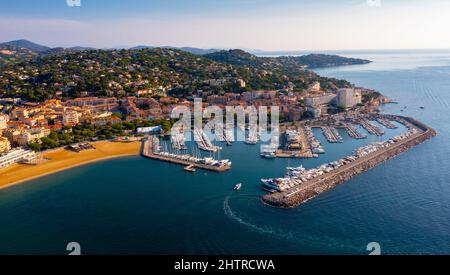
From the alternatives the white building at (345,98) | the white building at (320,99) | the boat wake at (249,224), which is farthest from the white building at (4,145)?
the white building at (345,98)

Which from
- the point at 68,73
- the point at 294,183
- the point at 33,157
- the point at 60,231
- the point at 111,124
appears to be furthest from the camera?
the point at 68,73

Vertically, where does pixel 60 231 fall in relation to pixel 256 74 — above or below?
below

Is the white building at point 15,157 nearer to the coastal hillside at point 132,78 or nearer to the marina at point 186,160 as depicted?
the marina at point 186,160

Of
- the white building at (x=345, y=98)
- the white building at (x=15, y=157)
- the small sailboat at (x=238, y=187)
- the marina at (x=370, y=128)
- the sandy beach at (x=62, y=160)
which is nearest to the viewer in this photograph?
the small sailboat at (x=238, y=187)

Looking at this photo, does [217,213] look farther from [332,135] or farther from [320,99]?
[320,99]

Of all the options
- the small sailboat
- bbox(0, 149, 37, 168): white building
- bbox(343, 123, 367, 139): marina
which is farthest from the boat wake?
bbox(343, 123, 367, 139): marina
